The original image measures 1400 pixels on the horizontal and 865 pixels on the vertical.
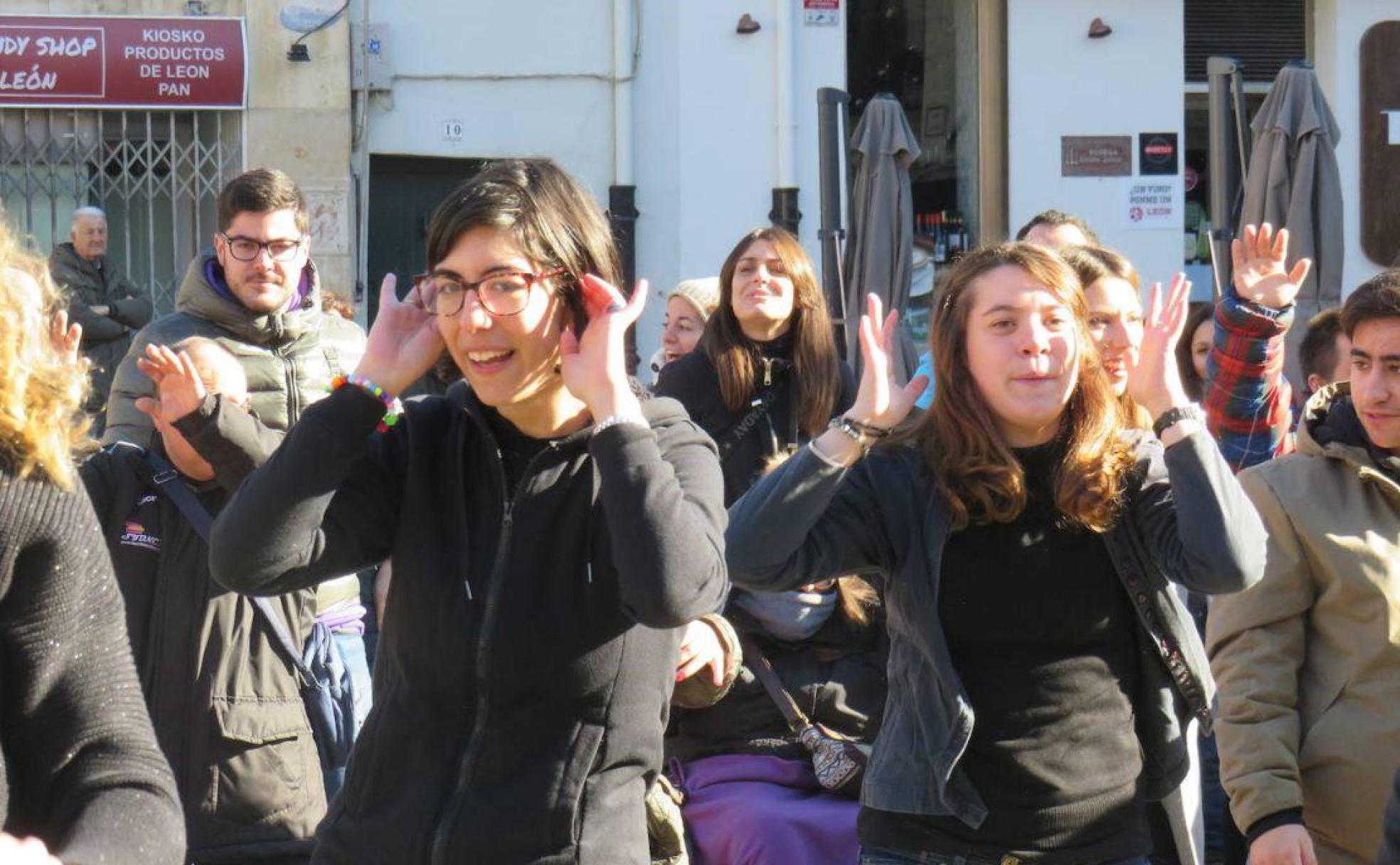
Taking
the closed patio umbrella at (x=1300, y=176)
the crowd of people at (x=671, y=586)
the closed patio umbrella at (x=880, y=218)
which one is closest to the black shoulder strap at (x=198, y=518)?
the crowd of people at (x=671, y=586)

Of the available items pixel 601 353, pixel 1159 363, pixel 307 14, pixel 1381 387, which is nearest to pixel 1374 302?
pixel 1381 387

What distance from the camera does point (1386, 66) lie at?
13.0 metres

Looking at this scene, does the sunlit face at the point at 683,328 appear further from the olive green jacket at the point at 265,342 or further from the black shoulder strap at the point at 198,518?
the black shoulder strap at the point at 198,518

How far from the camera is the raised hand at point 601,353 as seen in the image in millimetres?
2723

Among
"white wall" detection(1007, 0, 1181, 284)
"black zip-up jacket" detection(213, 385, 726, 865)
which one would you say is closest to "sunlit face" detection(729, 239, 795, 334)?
"black zip-up jacket" detection(213, 385, 726, 865)

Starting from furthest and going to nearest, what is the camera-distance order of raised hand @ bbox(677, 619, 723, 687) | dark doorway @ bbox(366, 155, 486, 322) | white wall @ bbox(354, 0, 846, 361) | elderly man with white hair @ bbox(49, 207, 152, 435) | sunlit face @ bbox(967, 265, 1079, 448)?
dark doorway @ bbox(366, 155, 486, 322)
white wall @ bbox(354, 0, 846, 361)
elderly man with white hair @ bbox(49, 207, 152, 435)
sunlit face @ bbox(967, 265, 1079, 448)
raised hand @ bbox(677, 619, 723, 687)

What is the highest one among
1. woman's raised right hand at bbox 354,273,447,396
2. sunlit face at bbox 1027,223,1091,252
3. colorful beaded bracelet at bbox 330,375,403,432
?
sunlit face at bbox 1027,223,1091,252

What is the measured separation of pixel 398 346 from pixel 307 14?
9.60m

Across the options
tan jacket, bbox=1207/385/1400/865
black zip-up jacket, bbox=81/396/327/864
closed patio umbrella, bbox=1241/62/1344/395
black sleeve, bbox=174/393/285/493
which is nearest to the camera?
tan jacket, bbox=1207/385/1400/865

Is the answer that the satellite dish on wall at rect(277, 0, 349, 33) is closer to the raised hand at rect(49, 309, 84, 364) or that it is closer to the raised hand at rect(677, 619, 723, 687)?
the raised hand at rect(49, 309, 84, 364)

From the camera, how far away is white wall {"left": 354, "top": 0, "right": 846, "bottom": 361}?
1220 centimetres

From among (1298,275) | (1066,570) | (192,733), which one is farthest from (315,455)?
(1298,275)

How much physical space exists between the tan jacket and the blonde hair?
2513 mm

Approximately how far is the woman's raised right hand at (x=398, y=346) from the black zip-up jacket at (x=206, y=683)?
1401 mm
